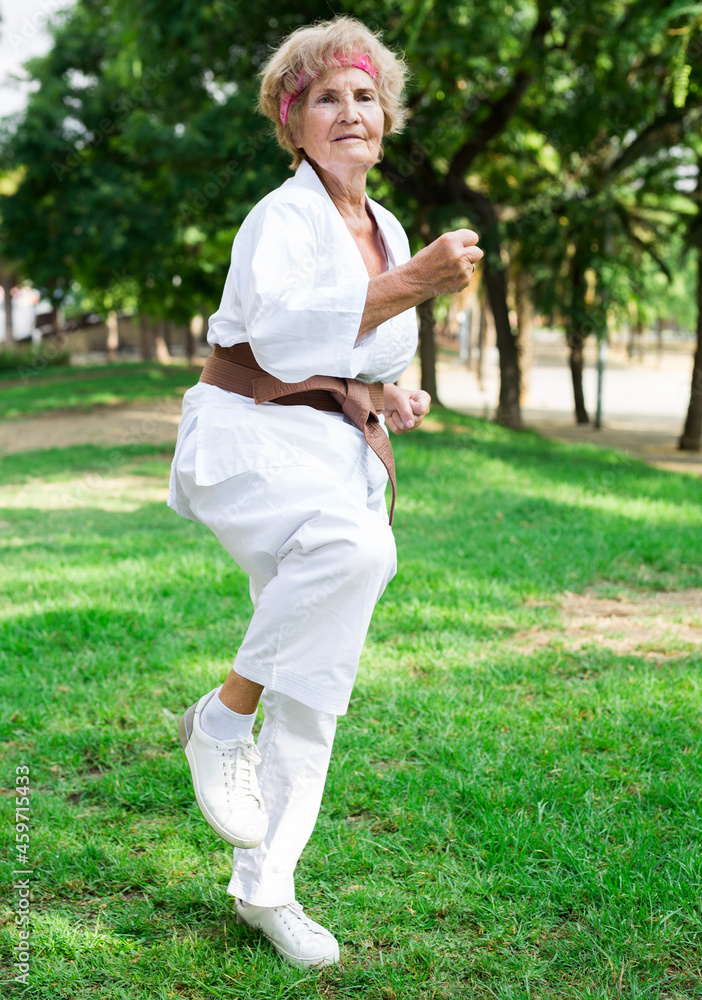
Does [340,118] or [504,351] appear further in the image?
[504,351]

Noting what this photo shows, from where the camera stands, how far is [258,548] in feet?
7.18

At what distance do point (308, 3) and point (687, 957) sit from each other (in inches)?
534

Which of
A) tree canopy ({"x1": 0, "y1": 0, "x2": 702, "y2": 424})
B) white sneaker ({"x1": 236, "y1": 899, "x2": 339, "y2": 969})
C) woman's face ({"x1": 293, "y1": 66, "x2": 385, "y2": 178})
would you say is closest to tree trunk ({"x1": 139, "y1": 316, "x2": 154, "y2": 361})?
tree canopy ({"x1": 0, "y1": 0, "x2": 702, "y2": 424})

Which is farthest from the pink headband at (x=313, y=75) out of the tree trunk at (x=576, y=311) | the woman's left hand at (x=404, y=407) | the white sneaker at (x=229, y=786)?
the tree trunk at (x=576, y=311)

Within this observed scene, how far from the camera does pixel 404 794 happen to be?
3.13 meters

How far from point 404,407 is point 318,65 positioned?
0.92 meters

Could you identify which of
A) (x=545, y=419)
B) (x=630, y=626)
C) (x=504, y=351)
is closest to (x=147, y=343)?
(x=545, y=419)

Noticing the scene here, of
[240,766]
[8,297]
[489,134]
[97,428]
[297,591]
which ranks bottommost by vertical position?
[97,428]

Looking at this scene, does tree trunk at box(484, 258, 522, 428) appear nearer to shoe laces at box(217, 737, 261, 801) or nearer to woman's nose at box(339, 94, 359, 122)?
woman's nose at box(339, 94, 359, 122)

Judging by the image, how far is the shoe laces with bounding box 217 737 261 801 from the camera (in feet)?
7.39

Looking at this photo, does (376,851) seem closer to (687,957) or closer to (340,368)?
(687,957)

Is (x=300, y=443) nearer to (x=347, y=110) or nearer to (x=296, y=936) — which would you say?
(x=347, y=110)

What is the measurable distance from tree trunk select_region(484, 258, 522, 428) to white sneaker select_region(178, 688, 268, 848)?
1332 cm

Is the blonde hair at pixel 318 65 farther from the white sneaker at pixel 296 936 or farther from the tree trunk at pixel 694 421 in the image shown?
the tree trunk at pixel 694 421
